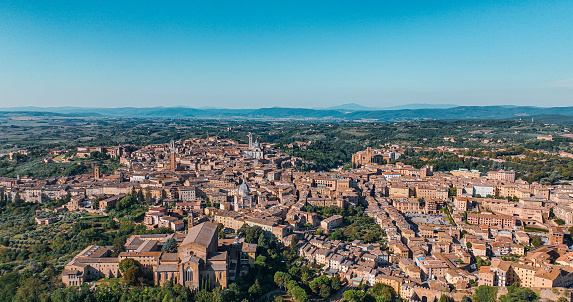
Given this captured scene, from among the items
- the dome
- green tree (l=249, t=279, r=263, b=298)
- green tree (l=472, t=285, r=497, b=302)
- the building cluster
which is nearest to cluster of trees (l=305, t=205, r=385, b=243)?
the building cluster

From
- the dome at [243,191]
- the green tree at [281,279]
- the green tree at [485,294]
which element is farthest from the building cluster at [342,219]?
the green tree at [281,279]

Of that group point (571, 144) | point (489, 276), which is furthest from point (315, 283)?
point (571, 144)

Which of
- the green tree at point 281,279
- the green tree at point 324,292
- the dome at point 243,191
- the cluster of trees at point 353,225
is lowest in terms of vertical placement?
the green tree at point 324,292

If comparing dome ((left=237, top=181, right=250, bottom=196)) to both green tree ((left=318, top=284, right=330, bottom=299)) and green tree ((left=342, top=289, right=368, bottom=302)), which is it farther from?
green tree ((left=342, top=289, right=368, bottom=302))

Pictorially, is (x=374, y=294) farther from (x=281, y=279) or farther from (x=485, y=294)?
(x=485, y=294)

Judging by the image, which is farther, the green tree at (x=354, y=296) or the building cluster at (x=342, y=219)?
the building cluster at (x=342, y=219)

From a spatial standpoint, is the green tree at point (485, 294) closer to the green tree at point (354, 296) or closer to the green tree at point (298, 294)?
the green tree at point (354, 296)

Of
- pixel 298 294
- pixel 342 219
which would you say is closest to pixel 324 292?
pixel 298 294

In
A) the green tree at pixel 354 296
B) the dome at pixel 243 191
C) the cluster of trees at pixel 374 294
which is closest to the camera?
the green tree at pixel 354 296

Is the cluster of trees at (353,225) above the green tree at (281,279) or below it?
above
